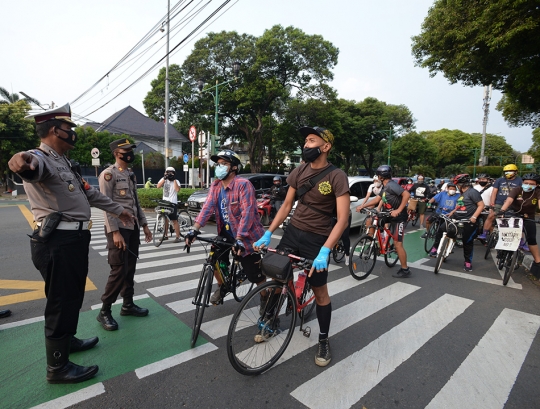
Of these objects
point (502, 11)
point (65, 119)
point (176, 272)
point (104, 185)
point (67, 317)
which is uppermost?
point (502, 11)

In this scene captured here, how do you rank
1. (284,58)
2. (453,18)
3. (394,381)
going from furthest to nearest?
(284,58) → (453,18) → (394,381)

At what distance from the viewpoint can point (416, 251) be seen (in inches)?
300

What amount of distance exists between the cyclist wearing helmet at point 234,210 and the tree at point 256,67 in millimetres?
19522

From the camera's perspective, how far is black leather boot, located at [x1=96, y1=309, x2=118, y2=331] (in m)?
3.36

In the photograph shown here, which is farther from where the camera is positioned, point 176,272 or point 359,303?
point 176,272

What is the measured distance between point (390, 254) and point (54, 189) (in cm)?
548

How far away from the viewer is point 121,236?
3.25 metres

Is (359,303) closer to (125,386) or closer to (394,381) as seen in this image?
(394,381)

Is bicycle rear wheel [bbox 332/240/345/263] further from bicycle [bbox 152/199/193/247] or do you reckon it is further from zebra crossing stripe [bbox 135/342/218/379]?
bicycle [bbox 152/199/193/247]

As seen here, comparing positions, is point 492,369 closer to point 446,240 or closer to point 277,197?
point 446,240

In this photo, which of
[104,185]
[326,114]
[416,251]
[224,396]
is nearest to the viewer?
[224,396]

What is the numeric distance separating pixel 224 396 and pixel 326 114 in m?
26.0

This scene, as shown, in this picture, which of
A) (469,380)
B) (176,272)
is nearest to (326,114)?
(176,272)

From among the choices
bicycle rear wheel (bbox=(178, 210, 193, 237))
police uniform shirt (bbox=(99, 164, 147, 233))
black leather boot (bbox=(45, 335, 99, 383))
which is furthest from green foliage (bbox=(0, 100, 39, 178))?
black leather boot (bbox=(45, 335, 99, 383))
